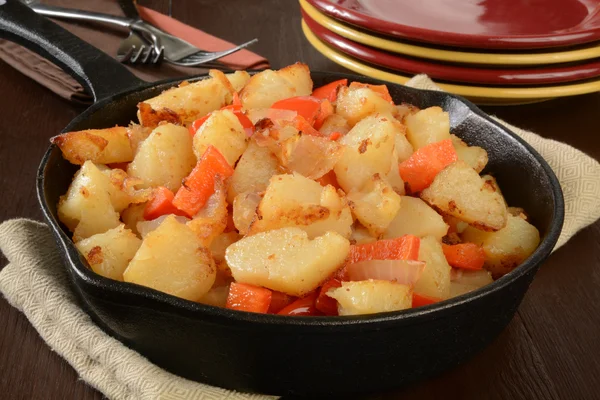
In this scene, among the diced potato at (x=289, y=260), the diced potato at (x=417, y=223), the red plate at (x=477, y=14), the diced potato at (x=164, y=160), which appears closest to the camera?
the diced potato at (x=289, y=260)

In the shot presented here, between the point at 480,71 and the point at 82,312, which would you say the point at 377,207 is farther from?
the point at 480,71

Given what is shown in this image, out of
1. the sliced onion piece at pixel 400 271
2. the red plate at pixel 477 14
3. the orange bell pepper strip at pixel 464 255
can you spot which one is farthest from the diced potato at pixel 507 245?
the red plate at pixel 477 14

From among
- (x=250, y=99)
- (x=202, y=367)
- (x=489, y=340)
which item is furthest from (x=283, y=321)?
(x=250, y=99)

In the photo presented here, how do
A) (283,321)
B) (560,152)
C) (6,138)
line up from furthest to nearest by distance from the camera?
1. (6,138)
2. (560,152)
3. (283,321)

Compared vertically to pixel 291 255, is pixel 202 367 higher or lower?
lower

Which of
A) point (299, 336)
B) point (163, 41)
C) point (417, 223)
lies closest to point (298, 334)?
point (299, 336)

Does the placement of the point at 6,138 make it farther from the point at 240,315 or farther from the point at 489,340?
the point at 489,340

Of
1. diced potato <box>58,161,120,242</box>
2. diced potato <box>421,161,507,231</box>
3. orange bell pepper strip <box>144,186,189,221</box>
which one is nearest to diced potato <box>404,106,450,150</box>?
diced potato <box>421,161,507,231</box>

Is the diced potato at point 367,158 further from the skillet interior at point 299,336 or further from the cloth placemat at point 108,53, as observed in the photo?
the cloth placemat at point 108,53
